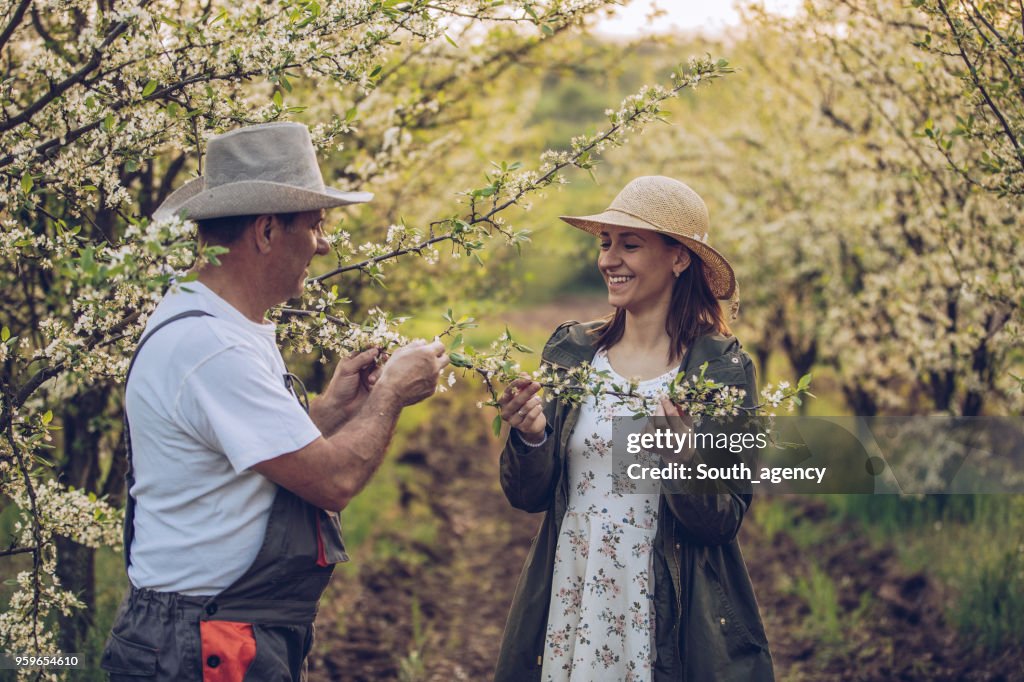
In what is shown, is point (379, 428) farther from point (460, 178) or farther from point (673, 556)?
point (460, 178)

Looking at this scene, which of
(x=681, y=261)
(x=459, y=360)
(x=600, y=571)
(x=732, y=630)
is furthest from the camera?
(x=681, y=261)

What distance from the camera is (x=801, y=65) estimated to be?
8398mm

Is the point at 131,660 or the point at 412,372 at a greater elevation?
the point at 412,372

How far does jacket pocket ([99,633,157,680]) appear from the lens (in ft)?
7.88

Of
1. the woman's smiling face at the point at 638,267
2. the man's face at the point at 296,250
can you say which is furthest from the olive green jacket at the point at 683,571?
the man's face at the point at 296,250

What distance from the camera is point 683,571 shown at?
10.1 feet

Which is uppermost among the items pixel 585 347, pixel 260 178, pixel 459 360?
pixel 260 178

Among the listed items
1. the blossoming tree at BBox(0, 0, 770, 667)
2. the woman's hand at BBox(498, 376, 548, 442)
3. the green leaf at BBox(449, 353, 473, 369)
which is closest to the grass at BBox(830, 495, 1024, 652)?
the woman's hand at BBox(498, 376, 548, 442)

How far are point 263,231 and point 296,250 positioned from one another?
0.11 m

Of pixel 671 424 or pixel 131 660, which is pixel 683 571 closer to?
pixel 671 424

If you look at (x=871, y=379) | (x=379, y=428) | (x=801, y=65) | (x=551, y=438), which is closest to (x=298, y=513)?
(x=379, y=428)

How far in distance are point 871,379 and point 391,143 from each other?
4.87 m

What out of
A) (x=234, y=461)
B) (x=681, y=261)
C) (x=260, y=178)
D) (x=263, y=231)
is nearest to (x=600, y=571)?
(x=681, y=261)

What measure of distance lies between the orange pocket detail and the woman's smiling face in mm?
1681
